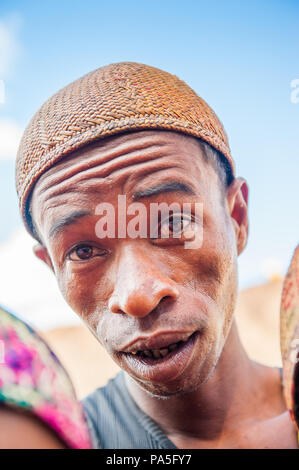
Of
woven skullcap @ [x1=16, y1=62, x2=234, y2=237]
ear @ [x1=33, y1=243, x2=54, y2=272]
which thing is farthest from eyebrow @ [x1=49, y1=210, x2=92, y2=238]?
ear @ [x1=33, y1=243, x2=54, y2=272]

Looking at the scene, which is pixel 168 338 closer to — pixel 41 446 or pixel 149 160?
pixel 41 446

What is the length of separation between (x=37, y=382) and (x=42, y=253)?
3.34 ft

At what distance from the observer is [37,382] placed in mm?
1197

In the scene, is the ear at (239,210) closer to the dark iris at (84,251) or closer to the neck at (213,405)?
the neck at (213,405)

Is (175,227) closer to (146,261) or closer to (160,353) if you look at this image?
(146,261)

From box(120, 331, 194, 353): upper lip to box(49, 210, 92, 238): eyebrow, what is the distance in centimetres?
49

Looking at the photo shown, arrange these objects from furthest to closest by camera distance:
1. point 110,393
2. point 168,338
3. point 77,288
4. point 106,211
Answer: point 110,393 < point 77,288 < point 106,211 < point 168,338

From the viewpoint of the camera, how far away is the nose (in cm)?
144

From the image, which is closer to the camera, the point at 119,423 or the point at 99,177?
the point at 99,177

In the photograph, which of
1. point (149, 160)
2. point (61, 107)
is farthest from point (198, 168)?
point (61, 107)

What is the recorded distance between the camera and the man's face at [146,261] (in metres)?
1.50

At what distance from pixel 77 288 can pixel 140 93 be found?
83 cm

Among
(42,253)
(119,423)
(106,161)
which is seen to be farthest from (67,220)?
(119,423)

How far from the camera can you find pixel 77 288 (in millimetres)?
1760
